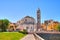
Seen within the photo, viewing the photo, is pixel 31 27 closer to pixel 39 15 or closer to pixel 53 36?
pixel 39 15

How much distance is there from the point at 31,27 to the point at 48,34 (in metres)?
32.0

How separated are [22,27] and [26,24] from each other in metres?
3.73

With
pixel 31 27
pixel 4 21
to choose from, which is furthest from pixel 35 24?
pixel 4 21

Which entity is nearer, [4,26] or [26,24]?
[4,26]

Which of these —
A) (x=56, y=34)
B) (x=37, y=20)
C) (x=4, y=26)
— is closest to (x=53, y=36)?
(x=56, y=34)

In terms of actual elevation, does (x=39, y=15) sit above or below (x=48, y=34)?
above

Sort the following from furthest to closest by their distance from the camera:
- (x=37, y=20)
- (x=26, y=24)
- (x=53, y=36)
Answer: (x=26, y=24), (x=37, y=20), (x=53, y=36)

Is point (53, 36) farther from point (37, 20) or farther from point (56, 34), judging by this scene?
point (37, 20)

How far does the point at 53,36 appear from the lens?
86.6 metres

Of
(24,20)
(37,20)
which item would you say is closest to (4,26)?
(37,20)

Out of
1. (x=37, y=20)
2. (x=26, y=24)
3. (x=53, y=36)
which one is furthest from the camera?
(x=26, y=24)

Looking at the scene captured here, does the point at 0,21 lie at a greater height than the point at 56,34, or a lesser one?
greater

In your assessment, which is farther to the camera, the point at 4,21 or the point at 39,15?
the point at 39,15

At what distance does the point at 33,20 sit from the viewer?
120 meters
